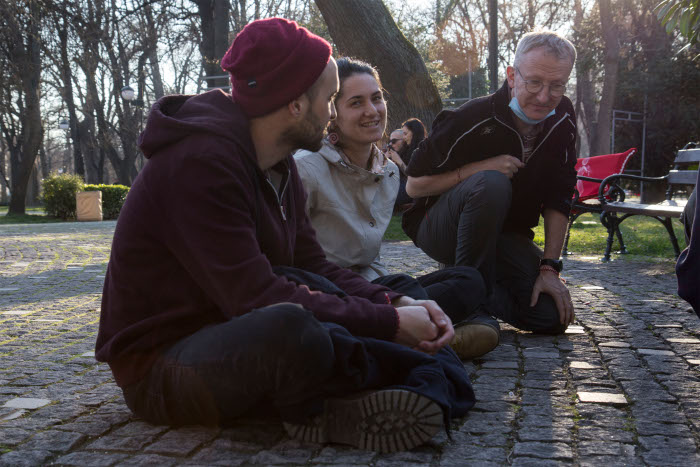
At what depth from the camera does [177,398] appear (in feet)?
7.77

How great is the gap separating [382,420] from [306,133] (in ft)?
3.32

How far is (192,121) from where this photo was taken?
2.28 meters

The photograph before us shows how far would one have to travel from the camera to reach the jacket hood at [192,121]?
225cm

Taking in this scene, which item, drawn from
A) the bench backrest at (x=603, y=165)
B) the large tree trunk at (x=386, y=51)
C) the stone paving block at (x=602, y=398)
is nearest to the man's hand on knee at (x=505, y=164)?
the stone paving block at (x=602, y=398)

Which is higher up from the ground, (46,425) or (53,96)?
(53,96)

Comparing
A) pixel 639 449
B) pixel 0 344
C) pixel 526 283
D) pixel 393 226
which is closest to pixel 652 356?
pixel 526 283

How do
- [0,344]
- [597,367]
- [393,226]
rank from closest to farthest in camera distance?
[597,367], [0,344], [393,226]

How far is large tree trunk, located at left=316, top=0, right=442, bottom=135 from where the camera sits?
456 inches

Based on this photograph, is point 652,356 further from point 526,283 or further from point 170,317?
point 170,317

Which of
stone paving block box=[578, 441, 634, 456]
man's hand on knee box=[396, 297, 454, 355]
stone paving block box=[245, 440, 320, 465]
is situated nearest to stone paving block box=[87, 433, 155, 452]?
stone paving block box=[245, 440, 320, 465]

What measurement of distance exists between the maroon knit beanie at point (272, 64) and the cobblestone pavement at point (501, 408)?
1.14 m

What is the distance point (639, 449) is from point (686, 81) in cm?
2288

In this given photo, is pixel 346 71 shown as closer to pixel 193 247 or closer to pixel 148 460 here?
pixel 193 247

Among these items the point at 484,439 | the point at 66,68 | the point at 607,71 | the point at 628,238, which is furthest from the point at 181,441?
the point at 66,68
